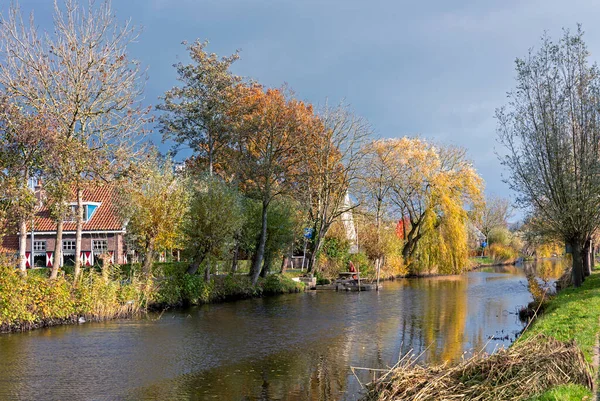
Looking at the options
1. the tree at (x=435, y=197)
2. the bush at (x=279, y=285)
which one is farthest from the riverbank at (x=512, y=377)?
the tree at (x=435, y=197)

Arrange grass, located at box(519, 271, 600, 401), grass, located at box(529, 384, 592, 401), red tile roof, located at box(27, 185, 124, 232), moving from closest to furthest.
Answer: grass, located at box(529, 384, 592, 401)
grass, located at box(519, 271, 600, 401)
red tile roof, located at box(27, 185, 124, 232)

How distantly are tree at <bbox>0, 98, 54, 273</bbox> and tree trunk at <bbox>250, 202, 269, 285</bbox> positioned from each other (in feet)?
43.1

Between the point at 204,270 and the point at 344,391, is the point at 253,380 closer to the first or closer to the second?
the point at 344,391

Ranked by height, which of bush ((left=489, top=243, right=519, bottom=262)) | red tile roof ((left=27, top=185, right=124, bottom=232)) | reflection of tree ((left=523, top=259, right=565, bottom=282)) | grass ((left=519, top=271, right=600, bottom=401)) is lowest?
grass ((left=519, top=271, right=600, bottom=401))

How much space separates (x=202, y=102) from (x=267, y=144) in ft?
21.5

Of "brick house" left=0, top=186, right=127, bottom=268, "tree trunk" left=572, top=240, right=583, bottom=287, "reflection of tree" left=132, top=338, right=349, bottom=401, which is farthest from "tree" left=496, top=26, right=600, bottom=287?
"brick house" left=0, top=186, right=127, bottom=268

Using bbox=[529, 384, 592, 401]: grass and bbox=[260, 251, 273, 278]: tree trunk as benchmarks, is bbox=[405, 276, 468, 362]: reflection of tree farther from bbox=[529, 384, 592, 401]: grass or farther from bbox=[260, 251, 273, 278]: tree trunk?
bbox=[260, 251, 273, 278]: tree trunk

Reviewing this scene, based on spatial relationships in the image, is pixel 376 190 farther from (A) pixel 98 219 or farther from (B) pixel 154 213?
(B) pixel 154 213

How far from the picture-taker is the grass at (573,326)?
6.87 metres

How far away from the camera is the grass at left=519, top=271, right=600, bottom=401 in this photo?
6.87 meters

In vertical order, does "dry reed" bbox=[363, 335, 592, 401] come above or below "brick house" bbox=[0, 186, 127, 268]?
below

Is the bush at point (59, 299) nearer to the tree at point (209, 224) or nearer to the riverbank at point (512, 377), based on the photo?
the tree at point (209, 224)

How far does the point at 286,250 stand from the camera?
33312 mm

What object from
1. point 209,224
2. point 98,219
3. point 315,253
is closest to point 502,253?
point 315,253
